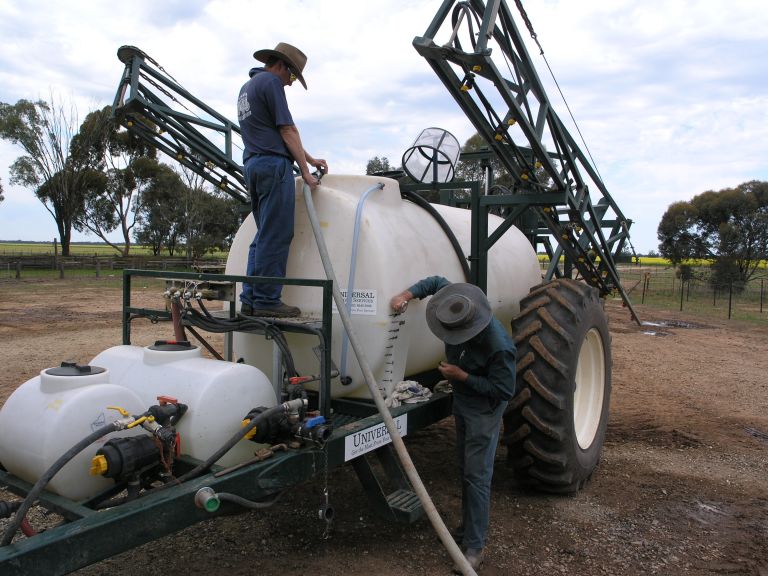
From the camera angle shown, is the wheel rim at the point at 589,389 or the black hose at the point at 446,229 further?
the wheel rim at the point at 589,389

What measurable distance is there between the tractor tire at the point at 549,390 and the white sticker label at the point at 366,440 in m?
1.08

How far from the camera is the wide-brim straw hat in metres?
3.92

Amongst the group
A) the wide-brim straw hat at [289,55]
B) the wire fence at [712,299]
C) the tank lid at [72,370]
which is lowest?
the wire fence at [712,299]

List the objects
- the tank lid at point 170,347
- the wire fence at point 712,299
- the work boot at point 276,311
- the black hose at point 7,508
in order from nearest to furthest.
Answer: the black hose at point 7,508, the tank lid at point 170,347, the work boot at point 276,311, the wire fence at point 712,299

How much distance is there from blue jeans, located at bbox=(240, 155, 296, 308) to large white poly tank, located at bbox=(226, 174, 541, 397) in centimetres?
23

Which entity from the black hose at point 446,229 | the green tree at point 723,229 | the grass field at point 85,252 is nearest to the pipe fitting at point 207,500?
the black hose at point 446,229

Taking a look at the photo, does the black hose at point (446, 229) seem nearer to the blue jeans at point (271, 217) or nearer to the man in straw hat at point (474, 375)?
the man in straw hat at point (474, 375)

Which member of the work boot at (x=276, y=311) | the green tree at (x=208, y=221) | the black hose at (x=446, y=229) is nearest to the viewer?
the work boot at (x=276, y=311)

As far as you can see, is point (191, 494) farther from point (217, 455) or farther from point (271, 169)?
point (271, 169)

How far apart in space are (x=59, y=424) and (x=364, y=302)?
1.83 m

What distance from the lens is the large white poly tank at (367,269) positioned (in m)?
3.89

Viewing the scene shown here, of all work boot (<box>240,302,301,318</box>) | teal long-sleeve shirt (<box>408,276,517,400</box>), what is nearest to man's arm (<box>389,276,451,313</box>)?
teal long-sleeve shirt (<box>408,276,517,400</box>)

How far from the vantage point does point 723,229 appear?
33.8m

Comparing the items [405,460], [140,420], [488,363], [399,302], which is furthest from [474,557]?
[140,420]
